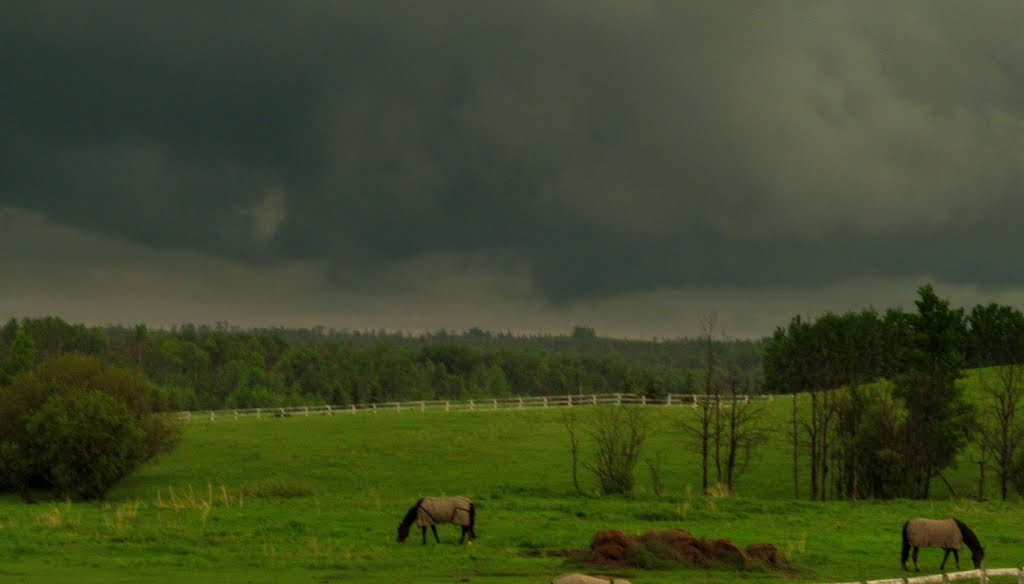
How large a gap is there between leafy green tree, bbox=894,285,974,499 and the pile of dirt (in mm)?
31357

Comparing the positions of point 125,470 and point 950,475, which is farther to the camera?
point 950,475

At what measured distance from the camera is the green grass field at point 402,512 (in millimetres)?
28781

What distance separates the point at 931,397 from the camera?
62.8m

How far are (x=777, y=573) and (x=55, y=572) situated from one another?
58.8 feet

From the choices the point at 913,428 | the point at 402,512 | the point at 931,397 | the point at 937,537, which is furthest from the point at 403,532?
the point at 931,397

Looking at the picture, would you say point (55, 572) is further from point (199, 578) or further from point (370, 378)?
point (370, 378)

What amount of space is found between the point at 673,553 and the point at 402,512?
14.4 m

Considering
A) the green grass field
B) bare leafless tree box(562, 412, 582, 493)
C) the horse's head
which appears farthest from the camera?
bare leafless tree box(562, 412, 582, 493)

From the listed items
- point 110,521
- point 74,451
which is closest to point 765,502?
point 110,521

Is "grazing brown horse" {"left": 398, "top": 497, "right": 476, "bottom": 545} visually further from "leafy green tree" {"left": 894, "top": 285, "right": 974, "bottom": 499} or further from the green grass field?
"leafy green tree" {"left": 894, "top": 285, "right": 974, "bottom": 499}

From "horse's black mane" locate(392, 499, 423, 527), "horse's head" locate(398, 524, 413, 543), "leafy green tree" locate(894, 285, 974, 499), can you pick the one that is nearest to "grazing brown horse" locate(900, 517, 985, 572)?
A: "horse's black mane" locate(392, 499, 423, 527)

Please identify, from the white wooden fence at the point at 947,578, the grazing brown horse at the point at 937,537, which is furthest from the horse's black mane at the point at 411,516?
the white wooden fence at the point at 947,578

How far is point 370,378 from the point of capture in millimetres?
189125

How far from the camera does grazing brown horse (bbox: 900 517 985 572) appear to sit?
30156 millimetres
